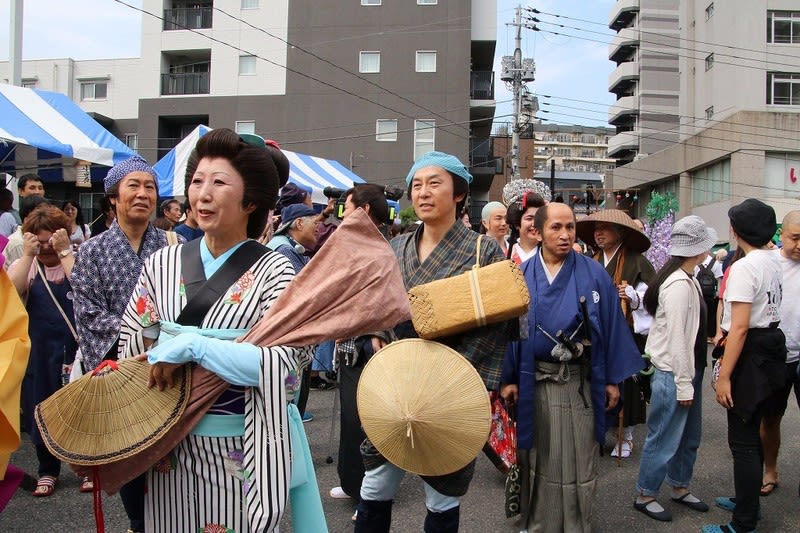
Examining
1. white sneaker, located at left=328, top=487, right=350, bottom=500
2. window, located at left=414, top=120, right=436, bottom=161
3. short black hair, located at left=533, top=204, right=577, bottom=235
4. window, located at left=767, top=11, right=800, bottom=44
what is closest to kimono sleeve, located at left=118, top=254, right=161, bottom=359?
short black hair, located at left=533, top=204, right=577, bottom=235

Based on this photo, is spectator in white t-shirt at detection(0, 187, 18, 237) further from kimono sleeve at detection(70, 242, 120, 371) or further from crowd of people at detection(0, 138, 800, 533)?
kimono sleeve at detection(70, 242, 120, 371)

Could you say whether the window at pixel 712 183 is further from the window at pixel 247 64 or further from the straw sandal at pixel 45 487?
the straw sandal at pixel 45 487

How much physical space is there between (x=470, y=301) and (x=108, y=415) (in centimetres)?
141

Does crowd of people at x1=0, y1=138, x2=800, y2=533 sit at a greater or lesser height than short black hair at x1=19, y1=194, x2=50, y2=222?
lesser

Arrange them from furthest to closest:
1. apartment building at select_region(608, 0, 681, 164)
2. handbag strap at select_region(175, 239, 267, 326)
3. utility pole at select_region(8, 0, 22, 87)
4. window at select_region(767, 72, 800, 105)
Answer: apartment building at select_region(608, 0, 681, 164)
window at select_region(767, 72, 800, 105)
utility pole at select_region(8, 0, 22, 87)
handbag strap at select_region(175, 239, 267, 326)

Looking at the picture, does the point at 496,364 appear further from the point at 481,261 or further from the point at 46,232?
the point at 46,232

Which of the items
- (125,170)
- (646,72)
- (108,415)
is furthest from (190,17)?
(646,72)

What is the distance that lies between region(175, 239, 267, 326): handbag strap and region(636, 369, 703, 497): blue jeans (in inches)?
116

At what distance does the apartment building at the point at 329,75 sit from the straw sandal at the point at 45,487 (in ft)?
67.1

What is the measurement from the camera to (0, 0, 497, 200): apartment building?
24125mm

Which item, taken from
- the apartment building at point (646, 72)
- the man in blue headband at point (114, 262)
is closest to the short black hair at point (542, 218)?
the man in blue headband at point (114, 262)

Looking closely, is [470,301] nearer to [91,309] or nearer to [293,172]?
[91,309]

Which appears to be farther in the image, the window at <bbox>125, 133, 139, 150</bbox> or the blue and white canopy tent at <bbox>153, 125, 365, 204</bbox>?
the window at <bbox>125, 133, 139, 150</bbox>

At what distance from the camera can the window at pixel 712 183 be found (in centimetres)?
2803
